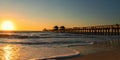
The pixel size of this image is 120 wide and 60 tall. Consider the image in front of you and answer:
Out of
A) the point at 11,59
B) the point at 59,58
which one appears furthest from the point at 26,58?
the point at 59,58

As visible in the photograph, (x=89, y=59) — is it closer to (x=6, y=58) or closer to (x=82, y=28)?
(x=6, y=58)

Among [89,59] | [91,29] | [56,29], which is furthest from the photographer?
[56,29]

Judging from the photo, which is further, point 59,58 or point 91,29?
point 91,29

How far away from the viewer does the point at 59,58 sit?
36.1 ft

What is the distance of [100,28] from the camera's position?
59.3 meters

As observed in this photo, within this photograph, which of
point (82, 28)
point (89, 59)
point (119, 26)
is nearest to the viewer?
point (89, 59)

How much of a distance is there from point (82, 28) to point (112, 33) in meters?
18.9

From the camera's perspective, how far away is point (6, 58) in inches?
437

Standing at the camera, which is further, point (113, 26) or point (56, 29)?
point (56, 29)

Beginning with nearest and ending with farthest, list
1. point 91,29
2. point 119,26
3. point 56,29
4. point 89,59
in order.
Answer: point 89,59 → point 119,26 → point 91,29 → point 56,29

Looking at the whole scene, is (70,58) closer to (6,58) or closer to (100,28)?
(6,58)

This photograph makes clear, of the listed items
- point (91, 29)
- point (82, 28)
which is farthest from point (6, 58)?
point (82, 28)

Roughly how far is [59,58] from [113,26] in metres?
43.9

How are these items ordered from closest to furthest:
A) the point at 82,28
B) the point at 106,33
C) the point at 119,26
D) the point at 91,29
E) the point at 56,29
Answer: the point at 119,26 < the point at 106,33 < the point at 91,29 < the point at 82,28 < the point at 56,29
